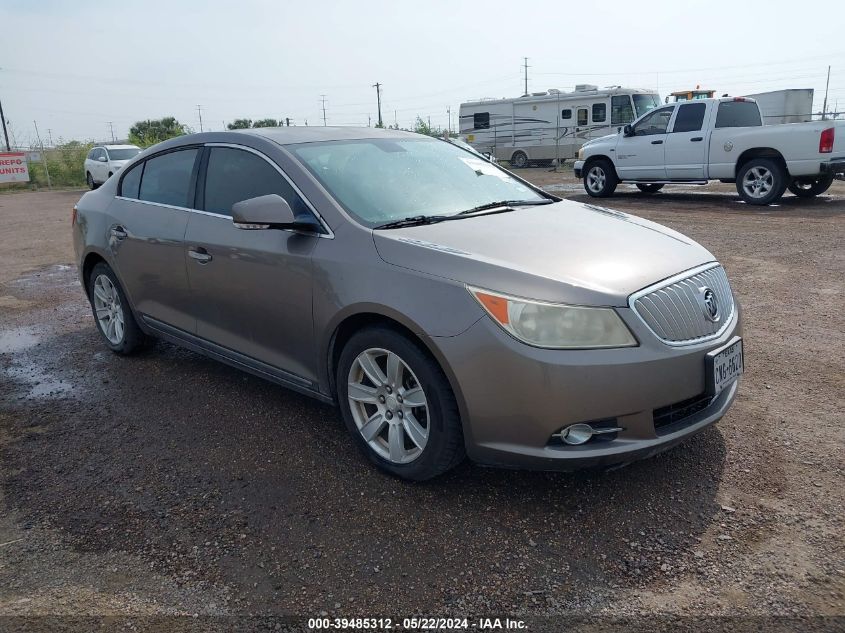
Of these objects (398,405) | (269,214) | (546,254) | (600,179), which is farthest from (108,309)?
(600,179)

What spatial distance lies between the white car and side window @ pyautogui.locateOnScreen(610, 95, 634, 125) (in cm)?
1747

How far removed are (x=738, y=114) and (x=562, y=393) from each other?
41.6ft

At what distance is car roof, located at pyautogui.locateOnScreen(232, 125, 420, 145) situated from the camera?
4.16m

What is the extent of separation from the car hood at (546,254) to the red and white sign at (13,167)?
3250cm

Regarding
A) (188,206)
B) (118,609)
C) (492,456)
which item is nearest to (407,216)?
(492,456)

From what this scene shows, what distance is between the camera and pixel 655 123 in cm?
1472

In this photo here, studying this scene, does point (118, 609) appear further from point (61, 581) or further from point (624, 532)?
point (624, 532)

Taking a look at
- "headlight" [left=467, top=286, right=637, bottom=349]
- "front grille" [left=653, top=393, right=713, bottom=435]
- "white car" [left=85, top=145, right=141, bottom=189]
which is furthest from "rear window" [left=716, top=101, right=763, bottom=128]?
"white car" [left=85, top=145, right=141, bottom=189]

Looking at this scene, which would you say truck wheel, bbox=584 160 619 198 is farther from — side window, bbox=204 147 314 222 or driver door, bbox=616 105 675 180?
side window, bbox=204 147 314 222

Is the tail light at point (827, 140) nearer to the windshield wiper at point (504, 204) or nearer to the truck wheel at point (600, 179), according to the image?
the truck wheel at point (600, 179)

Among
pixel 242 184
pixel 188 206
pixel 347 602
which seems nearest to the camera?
pixel 347 602

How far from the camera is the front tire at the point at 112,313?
527 centimetres

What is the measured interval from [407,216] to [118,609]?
2180 mm

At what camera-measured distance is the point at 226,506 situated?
3242 mm
